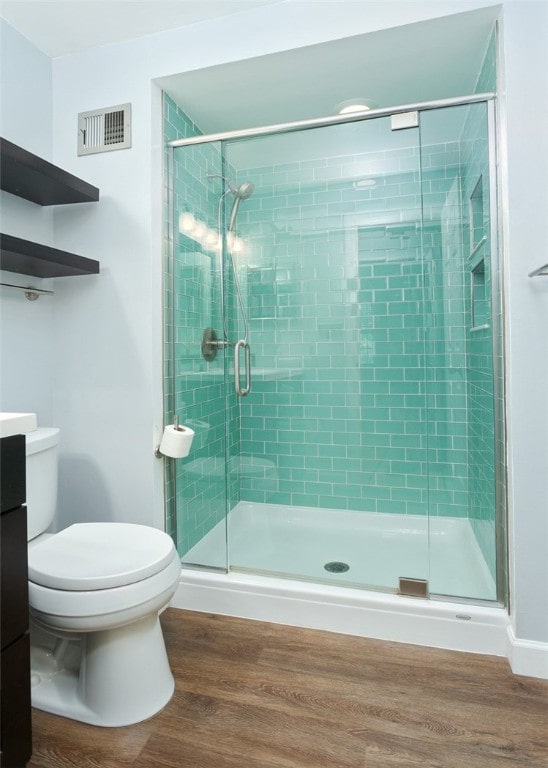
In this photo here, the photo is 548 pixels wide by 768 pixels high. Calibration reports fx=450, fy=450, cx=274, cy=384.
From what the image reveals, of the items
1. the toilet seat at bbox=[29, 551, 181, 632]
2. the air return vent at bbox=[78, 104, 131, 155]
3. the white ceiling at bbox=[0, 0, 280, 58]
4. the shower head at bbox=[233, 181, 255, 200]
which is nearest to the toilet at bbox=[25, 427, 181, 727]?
the toilet seat at bbox=[29, 551, 181, 632]

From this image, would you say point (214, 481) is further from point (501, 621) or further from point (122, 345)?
point (501, 621)

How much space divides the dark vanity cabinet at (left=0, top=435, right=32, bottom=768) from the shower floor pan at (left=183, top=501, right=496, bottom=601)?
105 cm

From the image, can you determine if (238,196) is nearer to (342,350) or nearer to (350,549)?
(342,350)

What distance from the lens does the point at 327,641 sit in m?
1.80

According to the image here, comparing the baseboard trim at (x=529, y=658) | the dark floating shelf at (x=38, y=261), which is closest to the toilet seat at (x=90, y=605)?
the dark floating shelf at (x=38, y=261)

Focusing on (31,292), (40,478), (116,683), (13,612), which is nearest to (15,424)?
(13,612)

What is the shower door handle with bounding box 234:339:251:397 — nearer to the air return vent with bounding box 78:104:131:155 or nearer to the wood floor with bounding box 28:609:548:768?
the air return vent with bounding box 78:104:131:155

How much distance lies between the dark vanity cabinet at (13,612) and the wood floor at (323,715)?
0.59ft

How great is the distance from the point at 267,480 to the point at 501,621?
51.9 inches

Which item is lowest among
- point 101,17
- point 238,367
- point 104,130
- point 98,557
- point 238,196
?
point 98,557

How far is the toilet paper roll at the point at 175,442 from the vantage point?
2035 mm

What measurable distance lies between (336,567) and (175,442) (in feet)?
3.13

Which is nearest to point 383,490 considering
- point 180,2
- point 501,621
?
point 501,621

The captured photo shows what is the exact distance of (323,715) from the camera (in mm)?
1404
